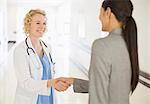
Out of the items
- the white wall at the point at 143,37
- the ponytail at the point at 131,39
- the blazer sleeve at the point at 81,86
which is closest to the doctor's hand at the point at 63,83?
the blazer sleeve at the point at 81,86

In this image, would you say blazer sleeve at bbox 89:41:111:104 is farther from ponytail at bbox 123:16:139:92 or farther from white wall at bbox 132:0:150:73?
white wall at bbox 132:0:150:73

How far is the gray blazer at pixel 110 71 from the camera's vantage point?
1.38 meters

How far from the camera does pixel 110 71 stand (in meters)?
1.41

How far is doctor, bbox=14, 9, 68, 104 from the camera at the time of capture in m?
2.20

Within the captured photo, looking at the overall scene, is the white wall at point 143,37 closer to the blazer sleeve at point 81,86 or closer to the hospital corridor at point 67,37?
the hospital corridor at point 67,37

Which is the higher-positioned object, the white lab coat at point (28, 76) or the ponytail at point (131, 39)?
the ponytail at point (131, 39)

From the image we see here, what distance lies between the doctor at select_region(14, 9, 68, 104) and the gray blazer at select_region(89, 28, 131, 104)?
662 mm

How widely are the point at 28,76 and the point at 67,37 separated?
1.44 m

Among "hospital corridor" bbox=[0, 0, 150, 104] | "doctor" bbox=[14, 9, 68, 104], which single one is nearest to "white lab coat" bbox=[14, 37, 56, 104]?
"doctor" bbox=[14, 9, 68, 104]

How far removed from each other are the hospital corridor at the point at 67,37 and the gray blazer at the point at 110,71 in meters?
1.09

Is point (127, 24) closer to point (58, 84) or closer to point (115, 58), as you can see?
point (115, 58)

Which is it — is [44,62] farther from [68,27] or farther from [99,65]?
[68,27]

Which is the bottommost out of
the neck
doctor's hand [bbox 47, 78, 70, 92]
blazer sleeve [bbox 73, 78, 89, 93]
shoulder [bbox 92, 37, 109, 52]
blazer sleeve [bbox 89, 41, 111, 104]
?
doctor's hand [bbox 47, 78, 70, 92]

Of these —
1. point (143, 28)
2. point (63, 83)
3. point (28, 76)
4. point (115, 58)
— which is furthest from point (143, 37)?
point (115, 58)
